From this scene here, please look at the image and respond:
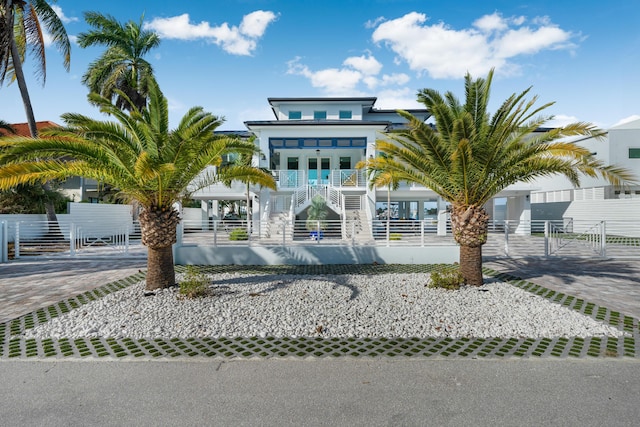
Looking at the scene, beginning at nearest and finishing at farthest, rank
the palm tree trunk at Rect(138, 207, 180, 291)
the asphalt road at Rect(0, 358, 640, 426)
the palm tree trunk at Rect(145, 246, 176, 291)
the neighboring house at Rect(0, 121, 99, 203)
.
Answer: the asphalt road at Rect(0, 358, 640, 426) → the palm tree trunk at Rect(138, 207, 180, 291) → the palm tree trunk at Rect(145, 246, 176, 291) → the neighboring house at Rect(0, 121, 99, 203)

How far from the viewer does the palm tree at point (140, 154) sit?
6.91m

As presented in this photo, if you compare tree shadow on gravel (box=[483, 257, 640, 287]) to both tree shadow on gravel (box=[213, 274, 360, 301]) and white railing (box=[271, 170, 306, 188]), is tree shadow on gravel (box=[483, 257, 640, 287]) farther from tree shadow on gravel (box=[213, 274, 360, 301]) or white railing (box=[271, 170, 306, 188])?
white railing (box=[271, 170, 306, 188])

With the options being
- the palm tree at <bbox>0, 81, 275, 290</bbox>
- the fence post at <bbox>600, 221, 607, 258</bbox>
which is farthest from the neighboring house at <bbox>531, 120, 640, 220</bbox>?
the palm tree at <bbox>0, 81, 275, 290</bbox>

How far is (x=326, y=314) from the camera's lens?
20.8ft

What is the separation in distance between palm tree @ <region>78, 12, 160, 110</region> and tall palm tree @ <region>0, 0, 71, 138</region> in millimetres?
2547

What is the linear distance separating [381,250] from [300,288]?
480 centimetres

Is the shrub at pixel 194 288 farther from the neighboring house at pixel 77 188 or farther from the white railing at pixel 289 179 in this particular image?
the neighboring house at pixel 77 188

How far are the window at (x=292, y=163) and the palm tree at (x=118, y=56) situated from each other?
9.79 meters

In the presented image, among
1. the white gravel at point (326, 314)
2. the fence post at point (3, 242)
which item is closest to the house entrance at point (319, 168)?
the fence post at point (3, 242)

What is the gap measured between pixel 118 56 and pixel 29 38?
168 inches

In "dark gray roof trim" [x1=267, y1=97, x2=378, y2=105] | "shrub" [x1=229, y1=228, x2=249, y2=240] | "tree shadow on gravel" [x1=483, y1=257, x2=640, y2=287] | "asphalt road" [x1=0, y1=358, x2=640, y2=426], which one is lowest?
"asphalt road" [x1=0, y1=358, x2=640, y2=426]

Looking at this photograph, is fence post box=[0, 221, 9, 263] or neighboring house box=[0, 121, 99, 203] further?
neighboring house box=[0, 121, 99, 203]

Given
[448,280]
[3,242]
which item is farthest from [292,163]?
[448,280]

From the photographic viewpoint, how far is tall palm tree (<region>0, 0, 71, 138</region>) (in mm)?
15844
